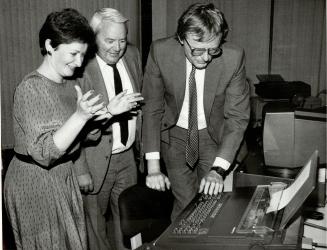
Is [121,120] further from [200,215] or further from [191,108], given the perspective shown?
[200,215]

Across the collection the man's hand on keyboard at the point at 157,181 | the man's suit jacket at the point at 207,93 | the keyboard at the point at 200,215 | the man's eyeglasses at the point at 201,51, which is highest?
the man's eyeglasses at the point at 201,51

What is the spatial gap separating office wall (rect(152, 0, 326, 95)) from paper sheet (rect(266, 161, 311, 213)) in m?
4.86

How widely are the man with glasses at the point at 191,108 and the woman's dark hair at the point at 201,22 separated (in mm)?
13

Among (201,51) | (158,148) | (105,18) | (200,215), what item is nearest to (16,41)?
(105,18)

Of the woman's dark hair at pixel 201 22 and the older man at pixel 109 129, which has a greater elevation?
the woman's dark hair at pixel 201 22

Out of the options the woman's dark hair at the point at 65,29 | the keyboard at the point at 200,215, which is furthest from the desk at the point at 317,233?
the woman's dark hair at the point at 65,29

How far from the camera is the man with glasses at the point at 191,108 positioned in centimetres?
212

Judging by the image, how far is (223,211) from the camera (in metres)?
1.51

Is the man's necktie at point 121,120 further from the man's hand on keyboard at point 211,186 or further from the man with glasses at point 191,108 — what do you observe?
the man's hand on keyboard at point 211,186

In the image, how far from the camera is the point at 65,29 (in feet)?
5.70

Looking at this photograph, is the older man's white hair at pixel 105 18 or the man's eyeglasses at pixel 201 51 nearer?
the man's eyeglasses at pixel 201 51

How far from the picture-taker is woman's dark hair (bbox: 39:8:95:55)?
1.74 m

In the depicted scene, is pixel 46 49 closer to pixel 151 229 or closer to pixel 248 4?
pixel 151 229

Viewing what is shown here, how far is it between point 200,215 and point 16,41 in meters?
4.19
